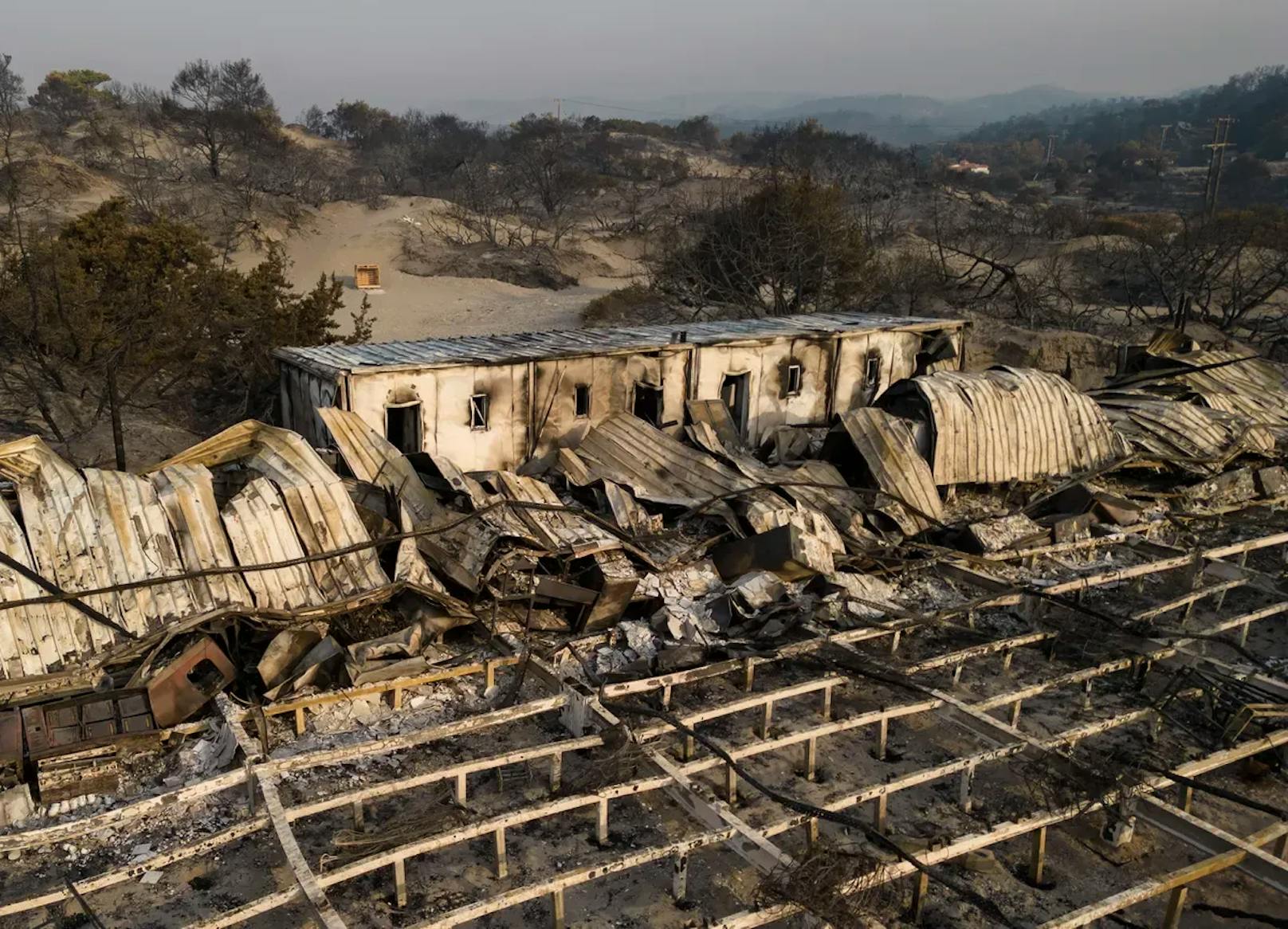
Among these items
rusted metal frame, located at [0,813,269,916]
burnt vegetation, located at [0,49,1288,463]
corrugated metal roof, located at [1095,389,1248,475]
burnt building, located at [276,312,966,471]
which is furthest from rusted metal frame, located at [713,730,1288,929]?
burnt vegetation, located at [0,49,1288,463]

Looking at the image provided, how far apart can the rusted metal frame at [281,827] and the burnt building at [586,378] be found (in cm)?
600

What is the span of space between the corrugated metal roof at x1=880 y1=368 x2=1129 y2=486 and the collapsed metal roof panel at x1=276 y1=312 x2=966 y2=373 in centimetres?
261

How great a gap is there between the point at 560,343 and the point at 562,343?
5cm

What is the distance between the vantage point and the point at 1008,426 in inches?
690

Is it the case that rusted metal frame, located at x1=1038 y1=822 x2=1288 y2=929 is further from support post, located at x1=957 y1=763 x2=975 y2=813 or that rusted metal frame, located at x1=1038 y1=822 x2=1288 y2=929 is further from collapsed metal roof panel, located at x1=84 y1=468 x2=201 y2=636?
collapsed metal roof panel, located at x1=84 y1=468 x2=201 y2=636

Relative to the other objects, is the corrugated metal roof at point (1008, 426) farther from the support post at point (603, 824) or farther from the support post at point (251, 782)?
the support post at point (251, 782)

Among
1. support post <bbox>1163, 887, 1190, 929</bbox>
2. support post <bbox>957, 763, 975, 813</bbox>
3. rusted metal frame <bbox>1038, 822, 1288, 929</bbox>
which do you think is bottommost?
support post <bbox>957, 763, 975, 813</bbox>

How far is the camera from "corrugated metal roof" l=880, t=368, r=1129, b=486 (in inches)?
667

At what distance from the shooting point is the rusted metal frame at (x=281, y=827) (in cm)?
614

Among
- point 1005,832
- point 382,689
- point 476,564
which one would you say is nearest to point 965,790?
point 1005,832

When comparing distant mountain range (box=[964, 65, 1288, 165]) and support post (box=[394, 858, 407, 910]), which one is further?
distant mountain range (box=[964, 65, 1288, 165])

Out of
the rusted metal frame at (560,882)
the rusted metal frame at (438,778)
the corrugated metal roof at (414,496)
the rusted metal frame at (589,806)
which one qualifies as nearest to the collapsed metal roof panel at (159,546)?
the corrugated metal roof at (414,496)

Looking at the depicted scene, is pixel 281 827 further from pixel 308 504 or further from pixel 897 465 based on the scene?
pixel 897 465

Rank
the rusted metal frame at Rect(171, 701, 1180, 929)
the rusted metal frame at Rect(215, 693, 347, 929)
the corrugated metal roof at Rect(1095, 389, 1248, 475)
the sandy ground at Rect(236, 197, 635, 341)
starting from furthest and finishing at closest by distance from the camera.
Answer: the sandy ground at Rect(236, 197, 635, 341)
the corrugated metal roof at Rect(1095, 389, 1248, 475)
the rusted metal frame at Rect(171, 701, 1180, 929)
the rusted metal frame at Rect(215, 693, 347, 929)
